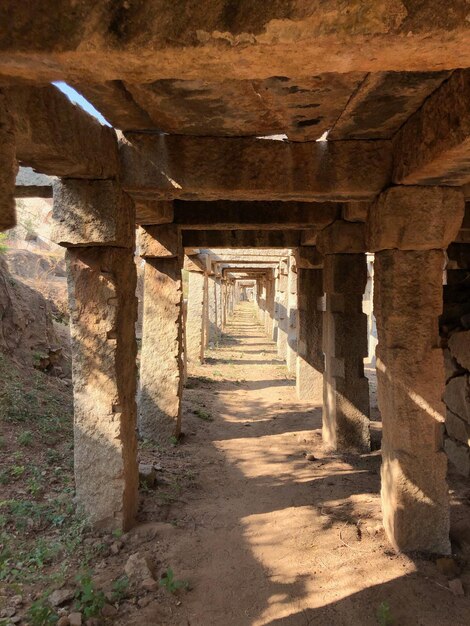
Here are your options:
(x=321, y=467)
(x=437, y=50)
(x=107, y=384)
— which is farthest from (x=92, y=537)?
(x=437, y=50)

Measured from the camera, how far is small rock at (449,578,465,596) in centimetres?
320

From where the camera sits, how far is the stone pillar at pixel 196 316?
1201cm

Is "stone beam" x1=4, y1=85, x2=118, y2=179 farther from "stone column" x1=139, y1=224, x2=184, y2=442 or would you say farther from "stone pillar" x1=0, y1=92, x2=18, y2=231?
"stone column" x1=139, y1=224, x2=184, y2=442

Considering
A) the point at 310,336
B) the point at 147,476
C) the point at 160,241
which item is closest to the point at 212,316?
the point at 310,336

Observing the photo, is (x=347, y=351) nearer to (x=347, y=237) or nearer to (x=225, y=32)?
(x=347, y=237)

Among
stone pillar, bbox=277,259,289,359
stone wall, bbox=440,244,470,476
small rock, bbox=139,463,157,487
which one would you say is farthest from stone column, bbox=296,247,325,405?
small rock, bbox=139,463,157,487

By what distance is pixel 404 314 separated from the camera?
362 centimetres

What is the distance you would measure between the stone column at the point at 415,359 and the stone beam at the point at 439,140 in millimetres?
227

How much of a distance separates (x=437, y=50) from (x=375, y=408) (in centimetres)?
776

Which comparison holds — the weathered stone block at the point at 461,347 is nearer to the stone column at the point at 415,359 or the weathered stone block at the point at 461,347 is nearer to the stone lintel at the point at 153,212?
the stone column at the point at 415,359

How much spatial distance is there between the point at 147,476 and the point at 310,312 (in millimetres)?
4923

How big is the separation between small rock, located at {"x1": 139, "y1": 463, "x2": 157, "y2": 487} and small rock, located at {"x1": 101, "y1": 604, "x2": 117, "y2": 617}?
5.59 ft

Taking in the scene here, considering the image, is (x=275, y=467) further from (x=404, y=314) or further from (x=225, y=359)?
(x=225, y=359)

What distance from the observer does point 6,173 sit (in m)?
1.63
